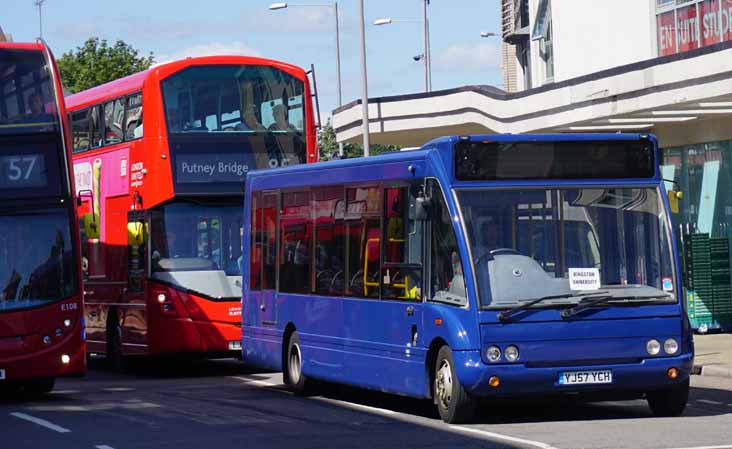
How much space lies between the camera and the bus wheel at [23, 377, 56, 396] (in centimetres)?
1995

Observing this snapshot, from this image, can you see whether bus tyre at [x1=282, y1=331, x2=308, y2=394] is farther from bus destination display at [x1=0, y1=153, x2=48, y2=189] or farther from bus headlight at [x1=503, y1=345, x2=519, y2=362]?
bus headlight at [x1=503, y1=345, x2=519, y2=362]

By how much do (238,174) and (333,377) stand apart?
624cm

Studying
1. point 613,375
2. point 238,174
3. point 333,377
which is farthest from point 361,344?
point 238,174

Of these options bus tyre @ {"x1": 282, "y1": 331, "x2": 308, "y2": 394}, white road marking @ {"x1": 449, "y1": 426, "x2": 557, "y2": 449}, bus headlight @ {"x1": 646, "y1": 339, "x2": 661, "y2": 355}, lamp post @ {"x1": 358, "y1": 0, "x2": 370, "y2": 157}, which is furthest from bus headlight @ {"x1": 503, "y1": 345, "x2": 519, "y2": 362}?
lamp post @ {"x1": 358, "y1": 0, "x2": 370, "y2": 157}

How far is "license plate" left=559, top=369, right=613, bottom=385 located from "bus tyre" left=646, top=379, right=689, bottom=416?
0.66 m

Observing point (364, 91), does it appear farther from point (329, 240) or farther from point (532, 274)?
point (532, 274)

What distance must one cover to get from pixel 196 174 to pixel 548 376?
9.84 metres

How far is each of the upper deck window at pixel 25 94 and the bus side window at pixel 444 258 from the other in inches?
246

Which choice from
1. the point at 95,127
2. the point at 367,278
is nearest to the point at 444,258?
the point at 367,278

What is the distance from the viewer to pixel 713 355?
22250 millimetres

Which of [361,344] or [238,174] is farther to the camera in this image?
[238,174]

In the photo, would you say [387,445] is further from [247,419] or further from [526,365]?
[247,419]

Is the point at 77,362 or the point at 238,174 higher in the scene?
the point at 238,174

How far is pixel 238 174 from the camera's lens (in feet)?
75.3
